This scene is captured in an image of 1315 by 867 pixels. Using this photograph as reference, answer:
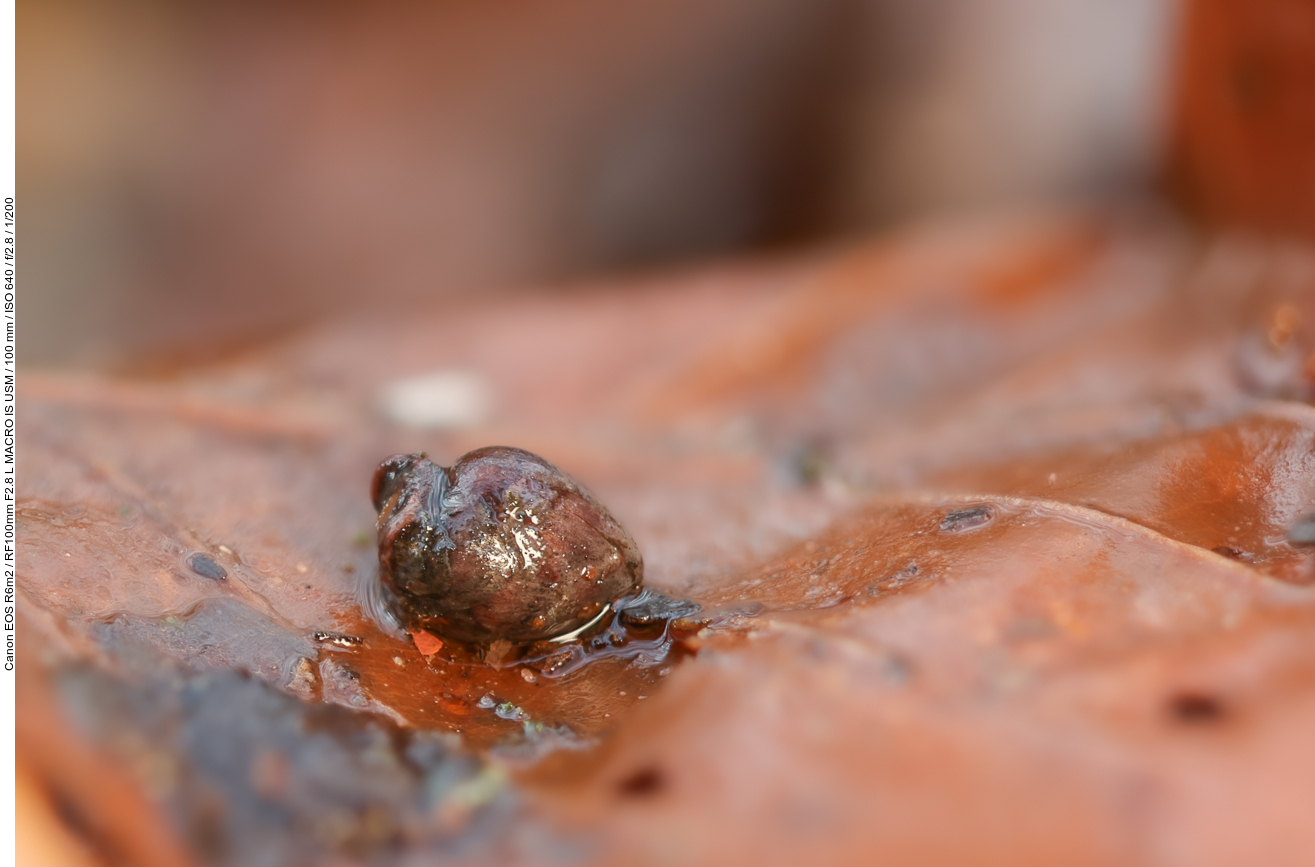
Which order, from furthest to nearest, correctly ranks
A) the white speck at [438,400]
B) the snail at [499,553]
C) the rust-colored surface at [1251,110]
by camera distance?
1. the rust-colored surface at [1251,110]
2. the white speck at [438,400]
3. the snail at [499,553]

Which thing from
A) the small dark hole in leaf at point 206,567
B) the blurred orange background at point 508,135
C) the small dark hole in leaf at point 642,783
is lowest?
the small dark hole in leaf at point 642,783

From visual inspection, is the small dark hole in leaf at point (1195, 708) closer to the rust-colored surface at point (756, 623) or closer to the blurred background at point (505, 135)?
the rust-colored surface at point (756, 623)

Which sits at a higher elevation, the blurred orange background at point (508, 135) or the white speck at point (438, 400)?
the blurred orange background at point (508, 135)

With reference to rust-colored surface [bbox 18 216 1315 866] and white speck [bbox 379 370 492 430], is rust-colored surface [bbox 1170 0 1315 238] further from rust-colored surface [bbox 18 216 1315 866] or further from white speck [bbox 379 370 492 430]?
white speck [bbox 379 370 492 430]

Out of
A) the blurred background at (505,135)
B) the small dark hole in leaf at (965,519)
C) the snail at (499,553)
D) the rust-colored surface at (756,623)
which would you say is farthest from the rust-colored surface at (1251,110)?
the snail at (499,553)

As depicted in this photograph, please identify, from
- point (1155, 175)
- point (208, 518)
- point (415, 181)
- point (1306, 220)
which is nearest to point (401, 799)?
point (208, 518)

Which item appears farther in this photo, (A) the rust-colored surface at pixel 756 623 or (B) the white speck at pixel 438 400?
(B) the white speck at pixel 438 400

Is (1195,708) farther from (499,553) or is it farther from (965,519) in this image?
(499,553)
